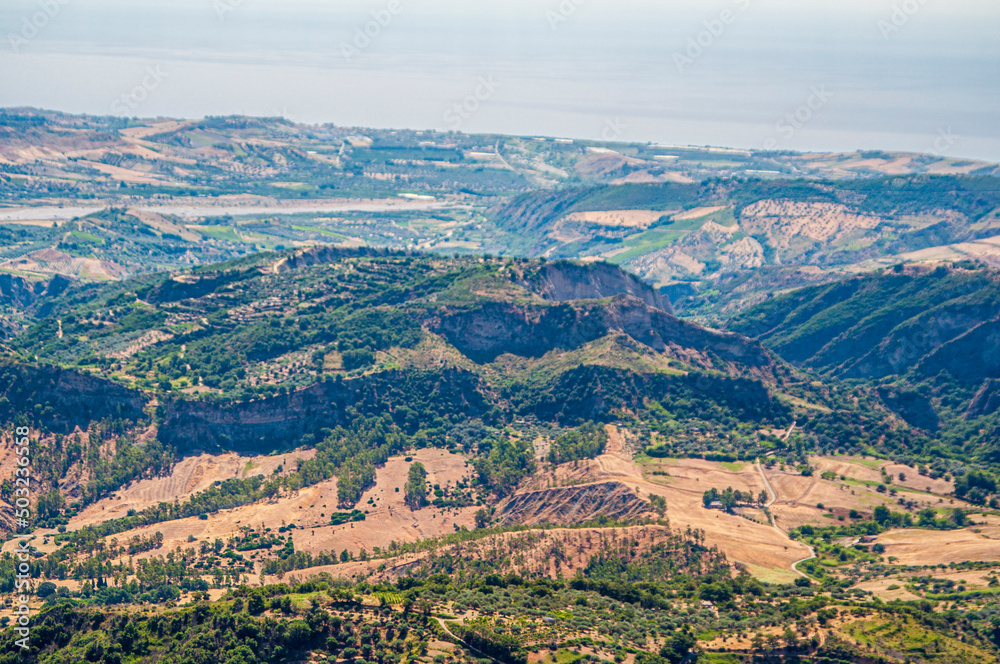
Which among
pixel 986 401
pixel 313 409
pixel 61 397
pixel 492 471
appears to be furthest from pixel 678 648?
pixel 986 401

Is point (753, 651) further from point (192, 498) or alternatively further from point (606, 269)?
point (606, 269)

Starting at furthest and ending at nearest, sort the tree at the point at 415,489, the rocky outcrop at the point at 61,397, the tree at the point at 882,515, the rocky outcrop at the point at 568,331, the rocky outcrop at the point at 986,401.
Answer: the rocky outcrop at the point at 568,331 < the rocky outcrop at the point at 986,401 < the rocky outcrop at the point at 61,397 < the tree at the point at 415,489 < the tree at the point at 882,515

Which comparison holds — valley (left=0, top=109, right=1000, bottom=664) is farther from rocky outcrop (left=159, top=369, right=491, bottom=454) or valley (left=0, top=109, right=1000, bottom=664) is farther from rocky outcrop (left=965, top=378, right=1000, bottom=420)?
rocky outcrop (left=965, top=378, right=1000, bottom=420)

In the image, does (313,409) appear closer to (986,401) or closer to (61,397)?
(61,397)

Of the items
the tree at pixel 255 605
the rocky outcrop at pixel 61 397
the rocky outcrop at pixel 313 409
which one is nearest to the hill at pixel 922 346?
the rocky outcrop at pixel 313 409

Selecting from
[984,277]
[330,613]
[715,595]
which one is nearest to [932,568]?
[715,595]

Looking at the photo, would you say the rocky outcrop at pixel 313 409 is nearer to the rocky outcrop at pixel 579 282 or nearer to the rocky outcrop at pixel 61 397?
the rocky outcrop at pixel 61 397
